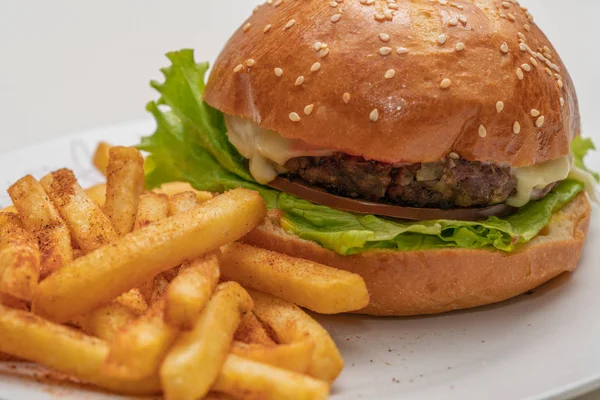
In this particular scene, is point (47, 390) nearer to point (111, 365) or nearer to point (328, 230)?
point (111, 365)

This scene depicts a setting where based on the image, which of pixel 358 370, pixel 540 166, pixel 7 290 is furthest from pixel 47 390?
pixel 540 166

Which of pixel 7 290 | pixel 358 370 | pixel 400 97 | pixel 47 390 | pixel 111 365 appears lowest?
pixel 358 370

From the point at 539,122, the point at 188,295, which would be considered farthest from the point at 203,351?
the point at 539,122

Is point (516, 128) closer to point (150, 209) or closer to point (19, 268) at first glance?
point (150, 209)

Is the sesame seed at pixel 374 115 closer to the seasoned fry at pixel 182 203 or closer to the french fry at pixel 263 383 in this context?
the seasoned fry at pixel 182 203

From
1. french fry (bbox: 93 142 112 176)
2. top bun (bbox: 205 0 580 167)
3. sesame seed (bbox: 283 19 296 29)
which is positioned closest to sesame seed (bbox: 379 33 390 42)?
top bun (bbox: 205 0 580 167)

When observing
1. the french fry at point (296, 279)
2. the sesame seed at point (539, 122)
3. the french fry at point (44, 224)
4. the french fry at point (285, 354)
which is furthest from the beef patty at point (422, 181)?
the french fry at point (44, 224)

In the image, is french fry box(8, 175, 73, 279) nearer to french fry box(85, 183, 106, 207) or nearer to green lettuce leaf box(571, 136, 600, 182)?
french fry box(85, 183, 106, 207)
